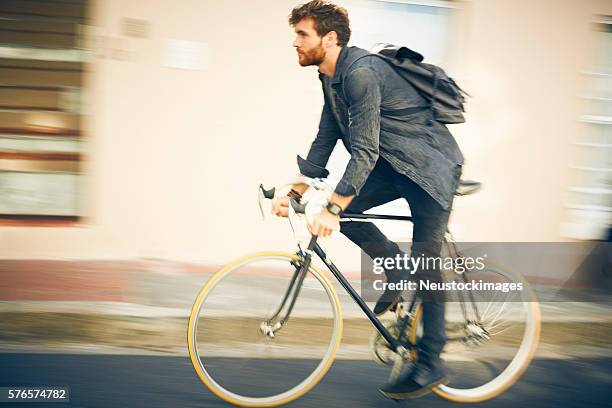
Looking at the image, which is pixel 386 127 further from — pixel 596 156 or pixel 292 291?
pixel 596 156

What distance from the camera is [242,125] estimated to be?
624 cm

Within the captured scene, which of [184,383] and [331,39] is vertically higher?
[331,39]

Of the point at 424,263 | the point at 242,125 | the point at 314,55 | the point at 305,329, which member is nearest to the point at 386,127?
the point at 314,55

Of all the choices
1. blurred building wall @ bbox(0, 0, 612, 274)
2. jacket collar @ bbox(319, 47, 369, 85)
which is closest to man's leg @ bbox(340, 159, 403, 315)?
jacket collar @ bbox(319, 47, 369, 85)

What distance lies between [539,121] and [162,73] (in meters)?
3.53

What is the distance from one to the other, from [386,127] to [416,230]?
0.53 meters

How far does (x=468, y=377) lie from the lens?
3684 millimetres

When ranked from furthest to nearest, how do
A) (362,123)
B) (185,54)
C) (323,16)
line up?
1. (185,54)
2. (323,16)
3. (362,123)

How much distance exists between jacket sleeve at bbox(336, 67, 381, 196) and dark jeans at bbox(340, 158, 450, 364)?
0.32 m

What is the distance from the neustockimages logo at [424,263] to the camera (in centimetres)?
342

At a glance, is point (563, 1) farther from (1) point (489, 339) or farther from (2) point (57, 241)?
(2) point (57, 241)

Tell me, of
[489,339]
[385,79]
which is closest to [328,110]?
[385,79]

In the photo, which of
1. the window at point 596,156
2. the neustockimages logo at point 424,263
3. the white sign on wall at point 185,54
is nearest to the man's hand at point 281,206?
the neustockimages logo at point 424,263

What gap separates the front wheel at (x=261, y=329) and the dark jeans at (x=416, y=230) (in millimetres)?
355
